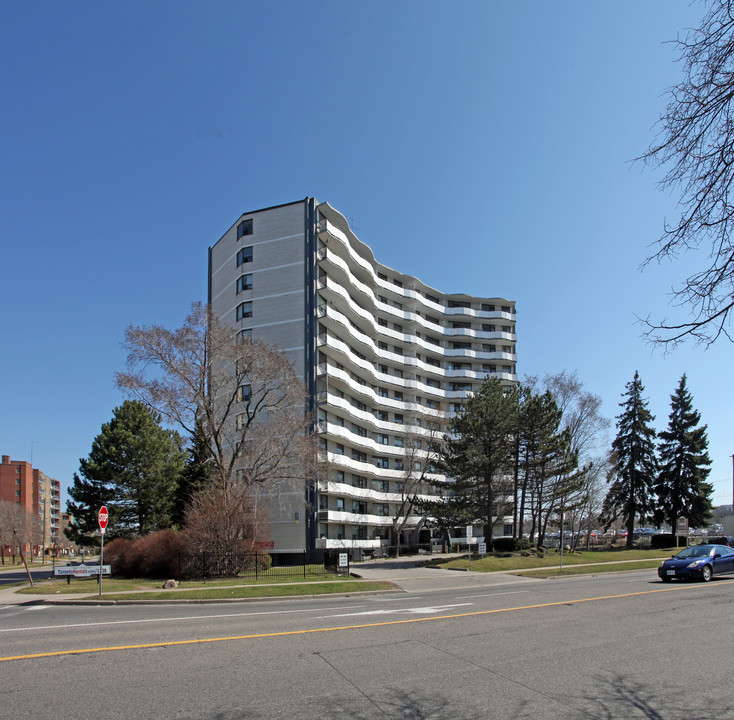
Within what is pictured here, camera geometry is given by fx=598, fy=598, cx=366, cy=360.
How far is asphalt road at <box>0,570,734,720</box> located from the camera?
6340mm

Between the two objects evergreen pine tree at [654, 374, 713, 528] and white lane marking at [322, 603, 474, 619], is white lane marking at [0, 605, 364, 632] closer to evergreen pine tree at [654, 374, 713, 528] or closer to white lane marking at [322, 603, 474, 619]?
white lane marking at [322, 603, 474, 619]

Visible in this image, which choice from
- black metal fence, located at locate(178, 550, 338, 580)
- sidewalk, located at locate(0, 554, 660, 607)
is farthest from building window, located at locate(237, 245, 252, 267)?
sidewalk, located at locate(0, 554, 660, 607)

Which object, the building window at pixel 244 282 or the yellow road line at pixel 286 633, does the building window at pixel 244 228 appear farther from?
the yellow road line at pixel 286 633

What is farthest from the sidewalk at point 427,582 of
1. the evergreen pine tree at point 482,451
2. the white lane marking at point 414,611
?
the evergreen pine tree at point 482,451

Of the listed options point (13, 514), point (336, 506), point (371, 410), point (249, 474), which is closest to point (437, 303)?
point (371, 410)

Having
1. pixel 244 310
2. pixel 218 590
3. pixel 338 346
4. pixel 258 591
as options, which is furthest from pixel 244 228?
pixel 258 591

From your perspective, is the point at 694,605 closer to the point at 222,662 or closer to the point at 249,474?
the point at 222,662

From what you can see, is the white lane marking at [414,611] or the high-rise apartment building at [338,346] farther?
the high-rise apartment building at [338,346]

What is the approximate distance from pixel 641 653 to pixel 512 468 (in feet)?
126

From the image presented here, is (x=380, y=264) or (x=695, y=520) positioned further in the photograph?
(x=380, y=264)

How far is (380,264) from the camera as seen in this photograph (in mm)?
73125

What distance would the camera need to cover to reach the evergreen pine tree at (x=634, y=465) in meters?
58.1

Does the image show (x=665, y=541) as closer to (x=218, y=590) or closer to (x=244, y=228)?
(x=218, y=590)

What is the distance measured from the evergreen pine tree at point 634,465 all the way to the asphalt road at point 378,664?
47.6m
